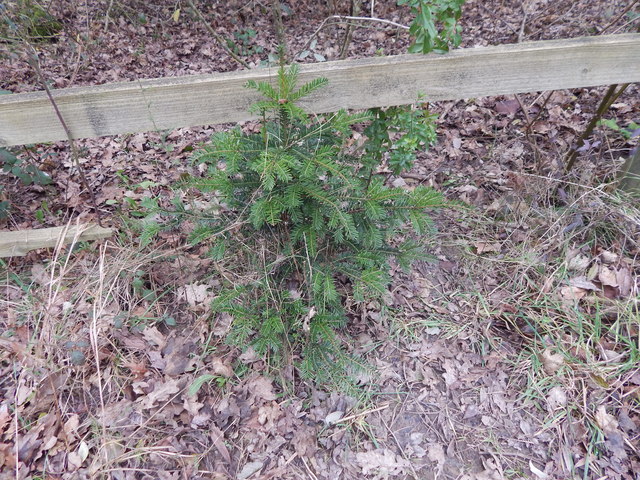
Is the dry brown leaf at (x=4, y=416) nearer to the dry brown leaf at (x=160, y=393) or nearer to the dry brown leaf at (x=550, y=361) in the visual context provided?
the dry brown leaf at (x=160, y=393)

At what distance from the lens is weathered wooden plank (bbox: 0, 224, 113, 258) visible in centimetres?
244

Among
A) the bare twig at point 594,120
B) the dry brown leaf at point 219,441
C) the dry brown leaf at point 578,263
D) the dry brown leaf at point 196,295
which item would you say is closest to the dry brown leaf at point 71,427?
the dry brown leaf at point 219,441

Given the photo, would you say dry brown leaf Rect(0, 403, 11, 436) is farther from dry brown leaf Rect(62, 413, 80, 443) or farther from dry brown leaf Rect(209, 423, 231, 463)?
dry brown leaf Rect(209, 423, 231, 463)

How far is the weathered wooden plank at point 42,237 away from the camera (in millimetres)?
2436

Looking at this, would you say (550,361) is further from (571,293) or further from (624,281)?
(624,281)

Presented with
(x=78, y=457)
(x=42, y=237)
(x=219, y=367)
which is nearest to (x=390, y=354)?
(x=219, y=367)

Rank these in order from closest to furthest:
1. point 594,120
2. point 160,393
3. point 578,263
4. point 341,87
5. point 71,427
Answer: point 341,87
point 71,427
point 160,393
point 578,263
point 594,120

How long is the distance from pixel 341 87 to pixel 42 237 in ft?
7.04

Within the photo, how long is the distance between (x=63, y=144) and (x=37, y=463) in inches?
116

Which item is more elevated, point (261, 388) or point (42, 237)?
point (42, 237)

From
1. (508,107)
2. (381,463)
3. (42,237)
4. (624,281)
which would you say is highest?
(42,237)

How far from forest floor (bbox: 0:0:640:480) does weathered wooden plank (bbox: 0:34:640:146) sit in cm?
64

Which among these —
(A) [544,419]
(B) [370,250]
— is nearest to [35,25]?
(B) [370,250]

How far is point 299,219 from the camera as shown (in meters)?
1.80
